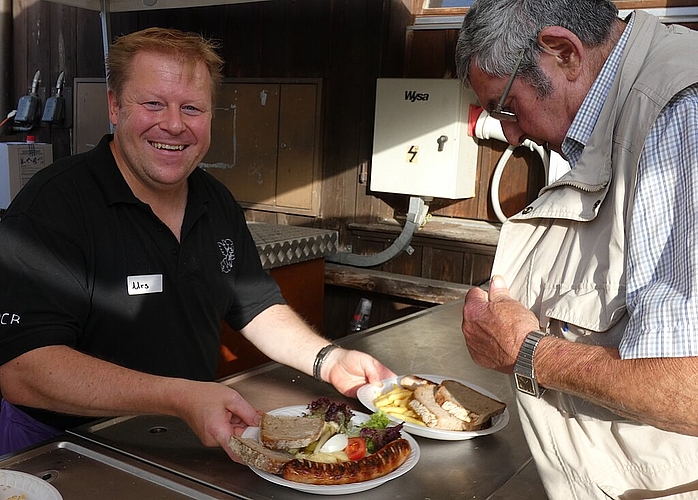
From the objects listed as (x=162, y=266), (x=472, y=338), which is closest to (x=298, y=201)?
(x=162, y=266)

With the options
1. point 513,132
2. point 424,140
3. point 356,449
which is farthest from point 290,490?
point 424,140

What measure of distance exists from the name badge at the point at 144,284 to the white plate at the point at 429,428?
0.64m

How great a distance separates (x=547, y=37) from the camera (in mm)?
1390

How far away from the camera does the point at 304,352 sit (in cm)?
215

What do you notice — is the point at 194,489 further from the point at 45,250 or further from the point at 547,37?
the point at 547,37

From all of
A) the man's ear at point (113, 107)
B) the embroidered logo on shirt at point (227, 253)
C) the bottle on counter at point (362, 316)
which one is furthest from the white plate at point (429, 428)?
the bottle on counter at point (362, 316)

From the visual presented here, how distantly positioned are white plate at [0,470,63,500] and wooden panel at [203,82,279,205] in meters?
3.57

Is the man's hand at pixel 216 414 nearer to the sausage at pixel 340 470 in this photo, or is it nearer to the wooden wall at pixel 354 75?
the sausage at pixel 340 470

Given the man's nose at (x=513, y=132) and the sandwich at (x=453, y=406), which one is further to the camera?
the sandwich at (x=453, y=406)

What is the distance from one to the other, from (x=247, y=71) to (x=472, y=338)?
147 inches

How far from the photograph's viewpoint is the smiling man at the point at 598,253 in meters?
1.16

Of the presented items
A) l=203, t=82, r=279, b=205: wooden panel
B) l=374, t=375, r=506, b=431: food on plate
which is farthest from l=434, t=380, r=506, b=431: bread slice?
l=203, t=82, r=279, b=205: wooden panel

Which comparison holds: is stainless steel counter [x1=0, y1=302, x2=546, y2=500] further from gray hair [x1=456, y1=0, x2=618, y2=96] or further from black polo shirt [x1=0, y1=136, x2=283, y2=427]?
gray hair [x1=456, y1=0, x2=618, y2=96]

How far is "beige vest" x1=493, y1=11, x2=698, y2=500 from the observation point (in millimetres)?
1265
